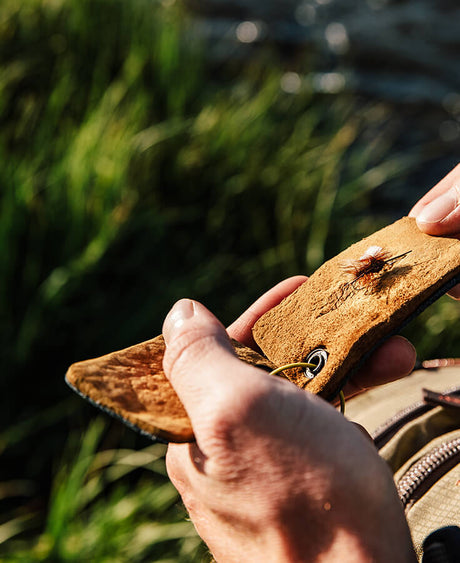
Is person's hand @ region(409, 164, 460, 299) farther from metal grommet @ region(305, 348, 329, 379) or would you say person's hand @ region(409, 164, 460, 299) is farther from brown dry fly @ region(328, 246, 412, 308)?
metal grommet @ region(305, 348, 329, 379)

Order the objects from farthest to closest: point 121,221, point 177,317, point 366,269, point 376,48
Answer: point 376,48, point 121,221, point 366,269, point 177,317

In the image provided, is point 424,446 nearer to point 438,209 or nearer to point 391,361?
point 391,361

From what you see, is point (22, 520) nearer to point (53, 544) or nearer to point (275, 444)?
point (53, 544)

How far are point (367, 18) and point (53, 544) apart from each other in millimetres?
4925

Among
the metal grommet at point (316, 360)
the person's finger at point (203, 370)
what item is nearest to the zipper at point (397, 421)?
the metal grommet at point (316, 360)

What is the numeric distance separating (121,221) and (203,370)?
1.25 meters

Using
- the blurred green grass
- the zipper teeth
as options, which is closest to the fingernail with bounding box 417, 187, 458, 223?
the zipper teeth

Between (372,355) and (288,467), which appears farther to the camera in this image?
(372,355)

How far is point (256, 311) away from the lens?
989 millimetres

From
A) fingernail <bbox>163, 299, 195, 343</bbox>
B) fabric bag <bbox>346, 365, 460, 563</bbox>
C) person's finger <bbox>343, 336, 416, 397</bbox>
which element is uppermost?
fingernail <bbox>163, 299, 195, 343</bbox>

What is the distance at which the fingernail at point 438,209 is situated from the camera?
0.90 m

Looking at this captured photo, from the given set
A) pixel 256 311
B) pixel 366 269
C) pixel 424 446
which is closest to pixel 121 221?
pixel 256 311

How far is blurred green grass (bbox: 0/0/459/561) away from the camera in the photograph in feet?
4.99

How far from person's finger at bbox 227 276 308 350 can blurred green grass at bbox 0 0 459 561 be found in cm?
66
